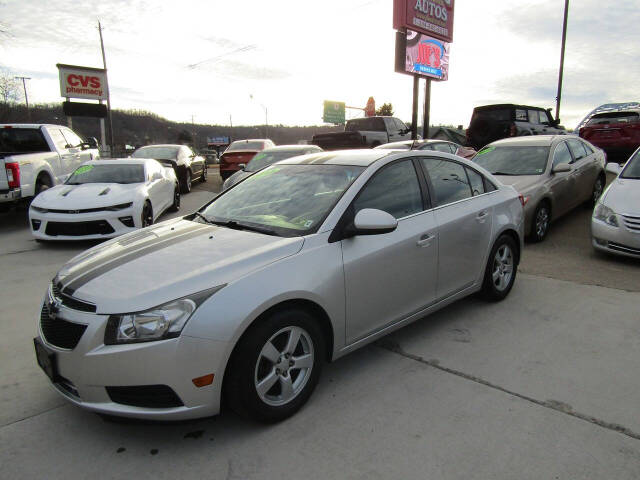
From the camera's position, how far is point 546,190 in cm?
677

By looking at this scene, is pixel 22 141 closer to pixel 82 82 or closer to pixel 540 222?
pixel 540 222

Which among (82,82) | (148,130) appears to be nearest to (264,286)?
(82,82)

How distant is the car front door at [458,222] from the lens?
3.64 metres

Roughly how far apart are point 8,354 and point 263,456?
2.43 m

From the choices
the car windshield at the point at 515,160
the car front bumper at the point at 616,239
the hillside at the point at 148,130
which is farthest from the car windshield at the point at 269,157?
the hillside at the point at 148,130

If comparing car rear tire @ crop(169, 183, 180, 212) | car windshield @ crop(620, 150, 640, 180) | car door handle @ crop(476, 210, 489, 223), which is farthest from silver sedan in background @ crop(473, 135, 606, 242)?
car rear tire @ crop(169, 183, 180, 212)

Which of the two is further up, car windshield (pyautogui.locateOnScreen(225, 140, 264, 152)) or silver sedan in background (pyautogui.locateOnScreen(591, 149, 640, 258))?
car windshield (pyautogui.locateOnScreen(225, 140, 264, 152))

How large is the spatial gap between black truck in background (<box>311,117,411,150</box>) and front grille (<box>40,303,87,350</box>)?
10574mm

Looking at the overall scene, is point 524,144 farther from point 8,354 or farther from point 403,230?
point 8,354

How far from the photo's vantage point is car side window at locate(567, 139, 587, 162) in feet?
25.8

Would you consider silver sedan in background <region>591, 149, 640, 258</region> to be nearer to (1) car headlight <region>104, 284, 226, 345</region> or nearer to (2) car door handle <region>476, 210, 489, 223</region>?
(2) car door handle <region>476, 210, 489, 223</region>

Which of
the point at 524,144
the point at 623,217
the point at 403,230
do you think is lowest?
the point at 623,217

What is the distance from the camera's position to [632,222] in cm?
550

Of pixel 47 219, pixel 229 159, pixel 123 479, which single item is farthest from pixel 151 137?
pixel 123 479
